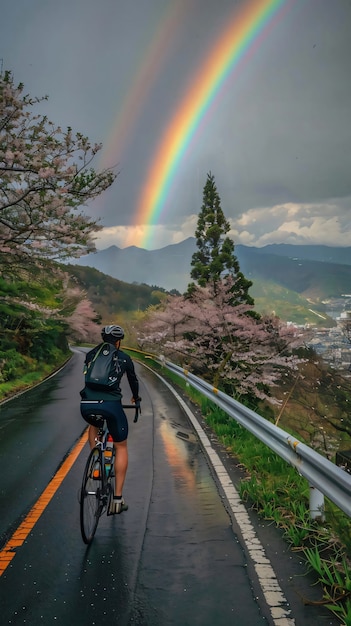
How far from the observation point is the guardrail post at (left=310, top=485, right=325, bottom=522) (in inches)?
165

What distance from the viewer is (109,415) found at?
4.26 metres

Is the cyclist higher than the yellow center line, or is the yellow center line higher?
the cyclist

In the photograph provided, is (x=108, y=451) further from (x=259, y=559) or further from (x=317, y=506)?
(x=317, y=506)

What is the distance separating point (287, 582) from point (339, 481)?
2.75 feet

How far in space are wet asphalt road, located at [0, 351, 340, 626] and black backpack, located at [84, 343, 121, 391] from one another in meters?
1.43

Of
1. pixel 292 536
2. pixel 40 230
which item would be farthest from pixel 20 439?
pixel 292 536

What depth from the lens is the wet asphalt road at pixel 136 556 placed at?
118 inches

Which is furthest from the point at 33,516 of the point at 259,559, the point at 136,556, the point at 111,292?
the point at 111,292

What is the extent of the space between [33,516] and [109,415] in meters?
1.48

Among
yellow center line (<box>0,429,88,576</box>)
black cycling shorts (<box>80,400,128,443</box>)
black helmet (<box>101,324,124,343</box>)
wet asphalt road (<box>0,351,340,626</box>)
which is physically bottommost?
yellow center line (<box>0,429,88,576</box>)

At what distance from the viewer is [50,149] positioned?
11078 millimetres

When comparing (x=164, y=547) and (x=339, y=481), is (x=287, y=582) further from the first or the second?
(x=164, y=547)

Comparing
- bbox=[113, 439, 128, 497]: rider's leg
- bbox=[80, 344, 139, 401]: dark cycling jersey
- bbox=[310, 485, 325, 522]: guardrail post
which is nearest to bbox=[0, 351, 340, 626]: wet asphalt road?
bbox=[113, 439, 128, 497]: rider's leg

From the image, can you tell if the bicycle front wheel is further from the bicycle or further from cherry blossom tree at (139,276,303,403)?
cherry blossom tree at (139,276,303,403)
